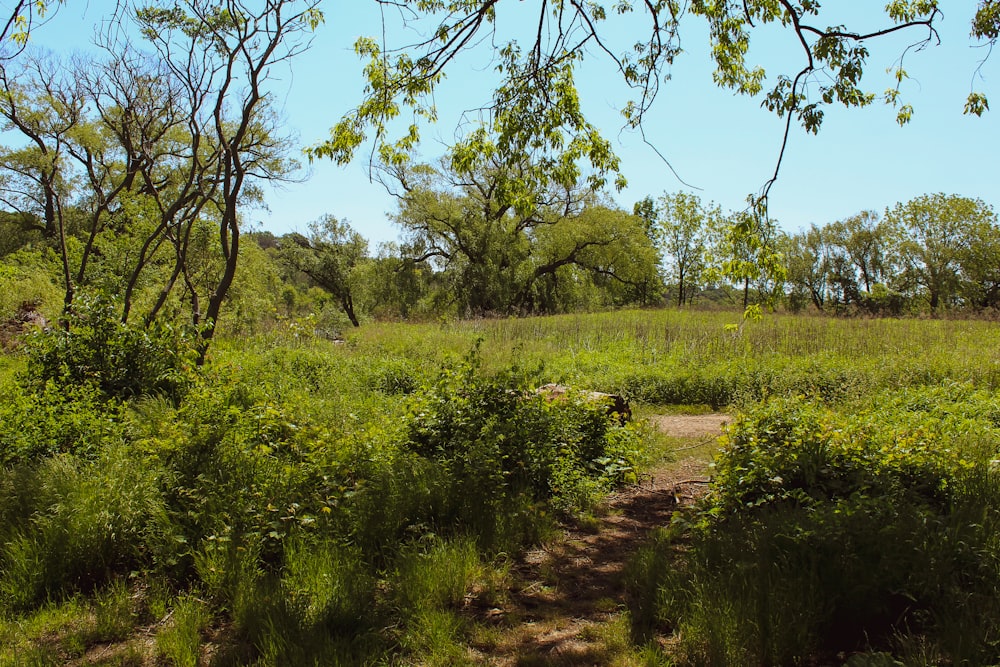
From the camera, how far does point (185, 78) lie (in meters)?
9.20

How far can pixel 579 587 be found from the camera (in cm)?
363

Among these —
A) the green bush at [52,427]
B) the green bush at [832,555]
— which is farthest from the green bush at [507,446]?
the green bush at [52,427]

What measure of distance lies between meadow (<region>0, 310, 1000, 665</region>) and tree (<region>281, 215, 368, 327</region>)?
28027mm

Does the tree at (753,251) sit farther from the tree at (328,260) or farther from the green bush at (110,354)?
the tree at (328,260)

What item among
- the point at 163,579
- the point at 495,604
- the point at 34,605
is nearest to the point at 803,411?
the point at 495,604

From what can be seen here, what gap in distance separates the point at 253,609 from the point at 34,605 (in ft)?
4.61

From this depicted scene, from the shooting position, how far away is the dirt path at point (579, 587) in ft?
9.54

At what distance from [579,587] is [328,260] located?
32899 millimetres

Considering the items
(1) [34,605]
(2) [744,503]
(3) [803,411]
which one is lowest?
(1) [34,605]

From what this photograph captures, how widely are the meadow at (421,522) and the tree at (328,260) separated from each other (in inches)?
1103

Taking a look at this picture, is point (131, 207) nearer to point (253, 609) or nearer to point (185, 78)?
point (185, 78)

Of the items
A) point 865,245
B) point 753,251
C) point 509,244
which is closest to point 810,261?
point 865,245

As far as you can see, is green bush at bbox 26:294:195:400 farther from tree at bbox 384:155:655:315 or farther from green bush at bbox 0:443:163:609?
tree at bbox 384:155:655:315

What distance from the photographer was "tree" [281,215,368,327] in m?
34.0
